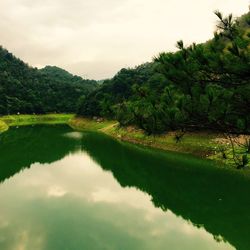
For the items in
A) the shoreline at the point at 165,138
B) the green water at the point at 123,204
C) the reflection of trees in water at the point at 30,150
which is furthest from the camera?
the reflection of trees in water at the point at 30,150

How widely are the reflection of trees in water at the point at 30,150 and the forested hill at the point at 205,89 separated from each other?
96.3 feet

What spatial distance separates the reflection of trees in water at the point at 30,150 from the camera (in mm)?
43406

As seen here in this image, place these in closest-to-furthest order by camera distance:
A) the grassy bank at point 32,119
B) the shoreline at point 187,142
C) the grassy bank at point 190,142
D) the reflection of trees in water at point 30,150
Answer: the grassy bank at point 190,142 → the shoreline at point 187,142 → the reflection of trees in water at point 30,150 → the grassy bank at point 32,119

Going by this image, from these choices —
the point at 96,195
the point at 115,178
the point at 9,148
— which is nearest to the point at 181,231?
the point at 96,195

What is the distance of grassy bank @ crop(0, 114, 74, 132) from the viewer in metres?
103

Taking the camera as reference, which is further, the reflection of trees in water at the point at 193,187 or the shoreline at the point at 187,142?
the shoreline at the point at 187,142

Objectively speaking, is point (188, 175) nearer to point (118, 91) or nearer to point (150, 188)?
point (150, 188)

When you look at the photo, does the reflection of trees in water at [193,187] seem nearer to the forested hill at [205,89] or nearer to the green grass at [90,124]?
the forested hill at [205,89]

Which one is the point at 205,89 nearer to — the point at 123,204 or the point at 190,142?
the point at 123,204

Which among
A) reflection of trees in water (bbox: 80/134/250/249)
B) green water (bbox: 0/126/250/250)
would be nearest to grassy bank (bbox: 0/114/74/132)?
green water (bbox: 0/126/250/250)

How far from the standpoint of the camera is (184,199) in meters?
27.1

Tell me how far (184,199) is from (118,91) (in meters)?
70.1

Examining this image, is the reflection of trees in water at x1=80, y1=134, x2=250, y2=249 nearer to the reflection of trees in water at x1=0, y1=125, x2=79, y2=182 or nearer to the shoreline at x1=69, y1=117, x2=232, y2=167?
the shoreline at x1=69, y1=117, x2=232, y2=167

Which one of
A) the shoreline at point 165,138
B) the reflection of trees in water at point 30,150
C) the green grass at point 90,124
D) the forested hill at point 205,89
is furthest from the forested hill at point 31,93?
the forested hill at point 205,89
